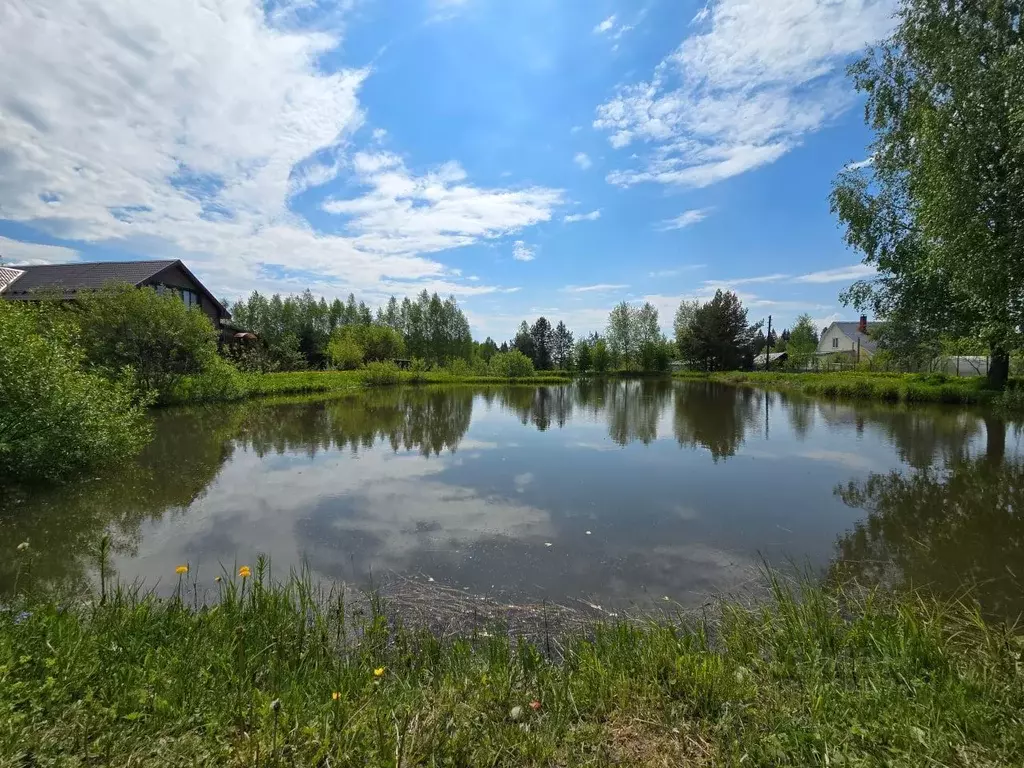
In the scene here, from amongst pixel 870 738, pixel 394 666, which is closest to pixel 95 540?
pixel 394 666

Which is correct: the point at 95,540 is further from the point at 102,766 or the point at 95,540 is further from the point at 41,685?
the point at 102,766

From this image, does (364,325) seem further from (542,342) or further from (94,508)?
(94,508)

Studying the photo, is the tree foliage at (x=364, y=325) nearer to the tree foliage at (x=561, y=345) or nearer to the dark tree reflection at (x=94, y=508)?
the tree foliage at (x=561, y=345)

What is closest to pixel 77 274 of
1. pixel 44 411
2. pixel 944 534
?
pixel 44 411

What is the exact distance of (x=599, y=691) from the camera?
2.85 metres

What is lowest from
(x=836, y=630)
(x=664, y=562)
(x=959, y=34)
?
(x=664, y=562)

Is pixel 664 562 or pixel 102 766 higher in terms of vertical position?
pixel 102 766

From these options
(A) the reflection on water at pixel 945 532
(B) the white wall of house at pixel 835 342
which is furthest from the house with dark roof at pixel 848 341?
(A) the reflection on water at pixel 945 532

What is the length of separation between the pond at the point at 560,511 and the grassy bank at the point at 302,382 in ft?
25.3

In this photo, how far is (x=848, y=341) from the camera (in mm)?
58094

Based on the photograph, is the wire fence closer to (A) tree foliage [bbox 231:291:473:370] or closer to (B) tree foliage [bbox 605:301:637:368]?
(B) tree foliage [bbox 605:301:637:368]

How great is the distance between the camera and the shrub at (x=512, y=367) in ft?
164

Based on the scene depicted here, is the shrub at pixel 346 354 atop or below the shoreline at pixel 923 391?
atop

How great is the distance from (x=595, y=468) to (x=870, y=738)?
27.3 feet
